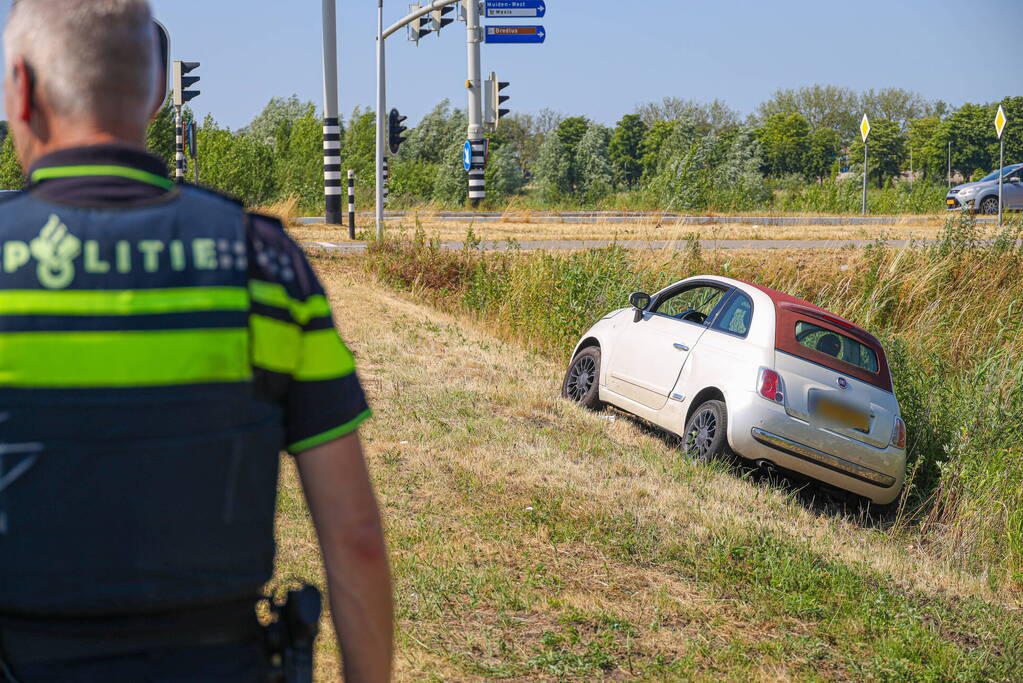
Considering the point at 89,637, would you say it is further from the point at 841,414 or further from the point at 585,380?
the point at 585,380

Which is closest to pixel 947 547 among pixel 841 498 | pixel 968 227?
pixel 841 498

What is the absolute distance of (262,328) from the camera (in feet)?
4.82

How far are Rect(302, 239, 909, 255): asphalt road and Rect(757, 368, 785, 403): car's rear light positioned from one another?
9022mm

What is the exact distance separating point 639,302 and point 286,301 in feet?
28.7

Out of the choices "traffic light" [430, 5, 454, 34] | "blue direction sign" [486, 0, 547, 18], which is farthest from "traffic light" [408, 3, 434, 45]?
"blue direction sign" [486, 0, 547, 18]

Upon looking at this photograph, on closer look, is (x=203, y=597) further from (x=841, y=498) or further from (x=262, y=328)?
(x=841, y=498)

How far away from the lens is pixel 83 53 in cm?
149

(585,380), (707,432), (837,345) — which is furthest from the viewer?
(585,380)

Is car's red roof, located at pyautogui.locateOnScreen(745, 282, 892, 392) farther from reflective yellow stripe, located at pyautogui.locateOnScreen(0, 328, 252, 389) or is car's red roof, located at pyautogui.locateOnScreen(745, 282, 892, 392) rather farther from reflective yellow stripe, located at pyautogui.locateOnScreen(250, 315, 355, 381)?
reflective yellow stripe, located at pyautogui.locateOnScreen(0, 328, 252, 389)

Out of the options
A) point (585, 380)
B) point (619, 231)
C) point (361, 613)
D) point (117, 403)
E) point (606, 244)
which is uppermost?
point (619, 231)

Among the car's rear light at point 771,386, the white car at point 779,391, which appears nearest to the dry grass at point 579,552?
the white car at point 779,391

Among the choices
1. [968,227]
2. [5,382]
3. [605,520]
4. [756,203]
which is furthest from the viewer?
[756,203]

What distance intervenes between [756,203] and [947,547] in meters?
28.2

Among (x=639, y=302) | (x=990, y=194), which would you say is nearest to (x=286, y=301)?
(x=639, y=302)
